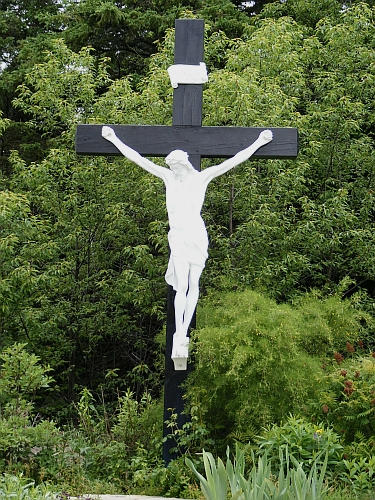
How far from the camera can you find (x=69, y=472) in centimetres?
621

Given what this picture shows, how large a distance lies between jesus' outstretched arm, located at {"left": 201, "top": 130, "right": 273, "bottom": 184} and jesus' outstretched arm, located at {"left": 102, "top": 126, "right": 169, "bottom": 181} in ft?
1.31

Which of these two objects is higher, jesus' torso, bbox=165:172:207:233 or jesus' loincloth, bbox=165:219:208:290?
jesus' torso, bbox=165:172:207:233

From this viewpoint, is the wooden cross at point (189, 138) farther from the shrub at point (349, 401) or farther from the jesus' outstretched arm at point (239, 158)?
the shrub at point (349, 401)

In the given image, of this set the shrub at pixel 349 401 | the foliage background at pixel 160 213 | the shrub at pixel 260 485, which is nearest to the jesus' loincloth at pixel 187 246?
the shrub at pixel 349 401

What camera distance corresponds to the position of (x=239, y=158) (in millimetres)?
6855

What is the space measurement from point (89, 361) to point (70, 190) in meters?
2.30

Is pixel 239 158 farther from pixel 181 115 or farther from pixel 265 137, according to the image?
pixel 181 115

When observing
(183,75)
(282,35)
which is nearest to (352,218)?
(282,35)

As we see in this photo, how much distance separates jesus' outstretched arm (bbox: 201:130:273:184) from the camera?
682cm

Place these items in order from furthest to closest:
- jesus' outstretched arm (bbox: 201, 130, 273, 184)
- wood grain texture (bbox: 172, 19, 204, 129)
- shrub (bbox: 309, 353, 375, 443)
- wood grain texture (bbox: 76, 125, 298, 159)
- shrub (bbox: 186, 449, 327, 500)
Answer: wood grain texture (bbox: 172, 19, 204, 129), wood grain texture (bbox: 76, 125, 298, 159), jesus' outstretched arm (bbox: 201, 130, 273, 184), shrub (bbox: 309, 353, 375, 443), shrub (bbox: 186, 449, 327, 500)

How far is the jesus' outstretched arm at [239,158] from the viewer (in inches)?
269

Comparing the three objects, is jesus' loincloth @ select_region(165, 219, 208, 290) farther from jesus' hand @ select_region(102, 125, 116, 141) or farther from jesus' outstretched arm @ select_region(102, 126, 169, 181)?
jesus' hand @ select_region(102, 125, 116, 141)

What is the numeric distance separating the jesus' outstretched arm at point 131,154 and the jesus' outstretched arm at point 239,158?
0.40m

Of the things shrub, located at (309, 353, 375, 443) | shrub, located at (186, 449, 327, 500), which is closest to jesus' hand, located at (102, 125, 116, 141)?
shrub, located at (309, 353, 375, 443)
